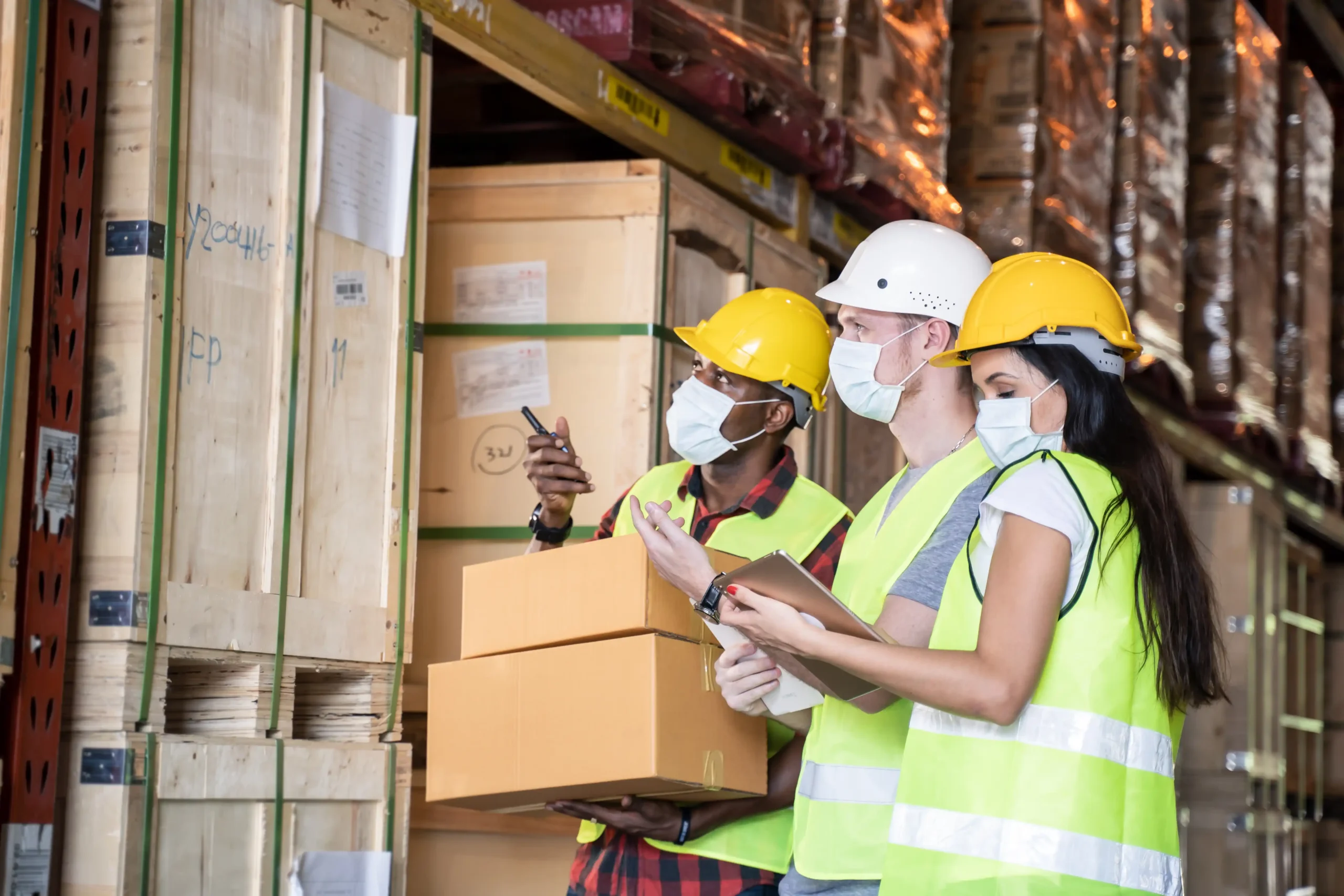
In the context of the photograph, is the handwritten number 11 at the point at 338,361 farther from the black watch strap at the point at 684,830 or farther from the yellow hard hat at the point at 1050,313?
the yellow hard hat at the point at 1050,313

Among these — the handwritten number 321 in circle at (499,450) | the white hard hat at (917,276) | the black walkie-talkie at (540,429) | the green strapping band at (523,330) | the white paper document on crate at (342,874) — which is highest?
the green strapping band at (523,330)

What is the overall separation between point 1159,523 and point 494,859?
2.90 metres

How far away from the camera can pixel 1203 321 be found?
32.7 ft

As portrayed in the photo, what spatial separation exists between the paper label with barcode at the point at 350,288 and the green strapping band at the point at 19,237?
969 mm

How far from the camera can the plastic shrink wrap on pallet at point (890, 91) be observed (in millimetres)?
6539

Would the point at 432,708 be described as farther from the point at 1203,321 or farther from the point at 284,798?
the point at 1203,321

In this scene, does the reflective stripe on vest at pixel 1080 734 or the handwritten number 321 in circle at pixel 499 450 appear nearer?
the reflective stripe on vest at pixel 1080 734

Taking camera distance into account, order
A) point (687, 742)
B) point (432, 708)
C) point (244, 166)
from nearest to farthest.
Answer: point (687, 742), point (432, 708), point (244, 166)

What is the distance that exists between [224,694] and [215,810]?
0.94 feet

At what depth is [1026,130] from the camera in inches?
307

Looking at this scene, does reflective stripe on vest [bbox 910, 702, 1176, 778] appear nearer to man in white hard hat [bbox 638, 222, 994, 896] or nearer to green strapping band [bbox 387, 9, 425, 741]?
man in white hard hat [bbox 638, 222, 994, 896]

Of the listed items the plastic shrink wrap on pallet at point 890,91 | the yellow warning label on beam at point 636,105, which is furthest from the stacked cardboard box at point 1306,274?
the yellow warning label on beam at point 636,105

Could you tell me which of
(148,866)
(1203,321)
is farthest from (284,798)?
(1203,321)

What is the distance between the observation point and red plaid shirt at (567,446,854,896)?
132 inches
